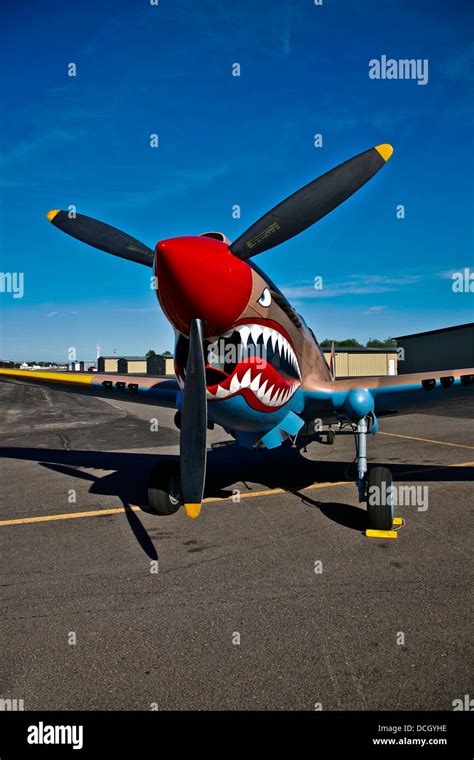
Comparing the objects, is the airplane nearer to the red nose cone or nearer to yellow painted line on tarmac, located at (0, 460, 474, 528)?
the red nose cone

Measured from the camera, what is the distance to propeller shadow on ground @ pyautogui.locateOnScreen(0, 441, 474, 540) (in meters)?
6.88

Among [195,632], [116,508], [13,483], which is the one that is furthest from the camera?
[13,483]

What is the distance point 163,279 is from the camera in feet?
12.4

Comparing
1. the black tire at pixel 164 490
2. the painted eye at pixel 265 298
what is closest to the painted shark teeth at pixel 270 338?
the painted eye at pixel 265 298

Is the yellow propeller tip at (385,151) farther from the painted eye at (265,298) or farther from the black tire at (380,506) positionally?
the black tire at (380,506)

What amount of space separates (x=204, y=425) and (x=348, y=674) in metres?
2.30

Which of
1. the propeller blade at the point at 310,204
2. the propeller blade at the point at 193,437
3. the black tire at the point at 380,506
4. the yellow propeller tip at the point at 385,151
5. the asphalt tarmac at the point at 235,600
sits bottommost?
the asphalt tarmac at the point at 235,600

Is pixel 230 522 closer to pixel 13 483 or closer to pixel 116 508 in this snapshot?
pixel 116 508

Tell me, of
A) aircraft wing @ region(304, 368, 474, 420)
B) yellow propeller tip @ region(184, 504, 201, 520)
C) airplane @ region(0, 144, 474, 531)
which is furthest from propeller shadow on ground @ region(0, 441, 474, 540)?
yellow propeller tip @ region(184, 504, 201, 520)

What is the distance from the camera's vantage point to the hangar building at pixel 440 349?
117ft

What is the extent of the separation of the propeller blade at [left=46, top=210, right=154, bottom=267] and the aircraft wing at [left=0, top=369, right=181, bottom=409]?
318 cm

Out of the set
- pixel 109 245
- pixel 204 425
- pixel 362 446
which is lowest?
pixel 362 446

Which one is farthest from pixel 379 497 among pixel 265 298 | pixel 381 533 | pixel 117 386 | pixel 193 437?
pixel 117 386
